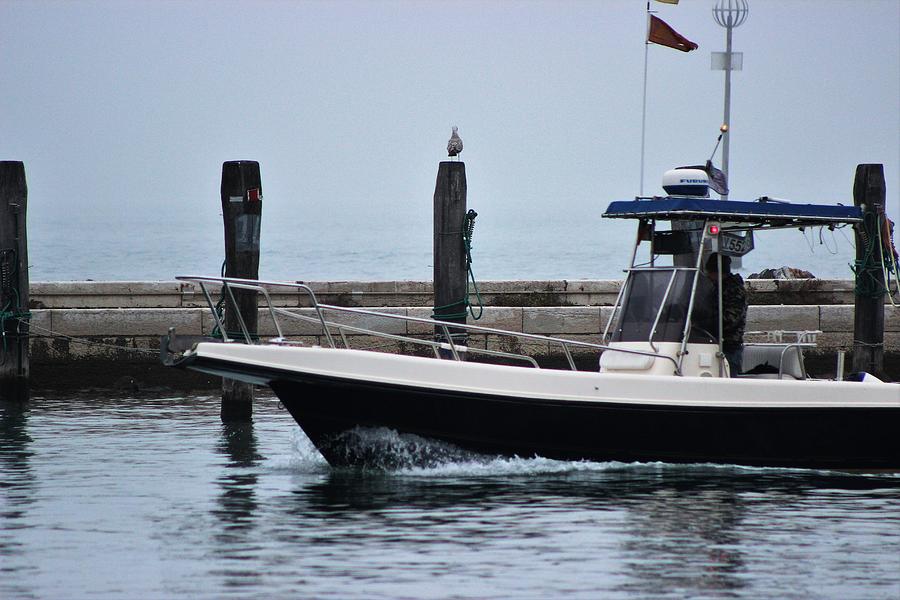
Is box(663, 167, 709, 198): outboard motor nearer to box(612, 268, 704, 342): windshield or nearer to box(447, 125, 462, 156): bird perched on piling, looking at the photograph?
box(612, 268, 704, 342): windshield

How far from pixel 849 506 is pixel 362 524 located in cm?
339

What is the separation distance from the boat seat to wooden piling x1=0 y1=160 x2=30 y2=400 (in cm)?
731

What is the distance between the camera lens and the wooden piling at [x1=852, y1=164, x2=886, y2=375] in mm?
14391

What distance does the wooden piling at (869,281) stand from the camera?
567 inches

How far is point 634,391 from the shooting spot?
10297 mm

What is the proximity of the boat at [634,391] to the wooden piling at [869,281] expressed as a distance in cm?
341

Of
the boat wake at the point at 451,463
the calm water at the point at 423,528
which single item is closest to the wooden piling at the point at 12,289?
the calm water at the point at 423,528

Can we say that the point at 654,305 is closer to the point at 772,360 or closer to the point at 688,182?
the point at 688,182

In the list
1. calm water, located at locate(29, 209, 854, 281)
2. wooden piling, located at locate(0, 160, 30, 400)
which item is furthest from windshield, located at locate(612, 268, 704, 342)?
calm water, located at locate(29, 209, 854, 281)

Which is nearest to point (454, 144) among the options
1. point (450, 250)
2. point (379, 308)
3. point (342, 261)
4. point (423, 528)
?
point (450, 250)

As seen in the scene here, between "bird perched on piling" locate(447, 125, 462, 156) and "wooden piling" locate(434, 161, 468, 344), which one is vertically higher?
"bird perched on piling" locate(447, 125, 462, 156)

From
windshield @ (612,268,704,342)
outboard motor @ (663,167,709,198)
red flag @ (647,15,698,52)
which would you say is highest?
red flag @ (647,15,698,52)

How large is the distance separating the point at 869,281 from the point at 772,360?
11.8ft

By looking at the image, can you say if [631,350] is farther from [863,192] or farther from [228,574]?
[863,192]
